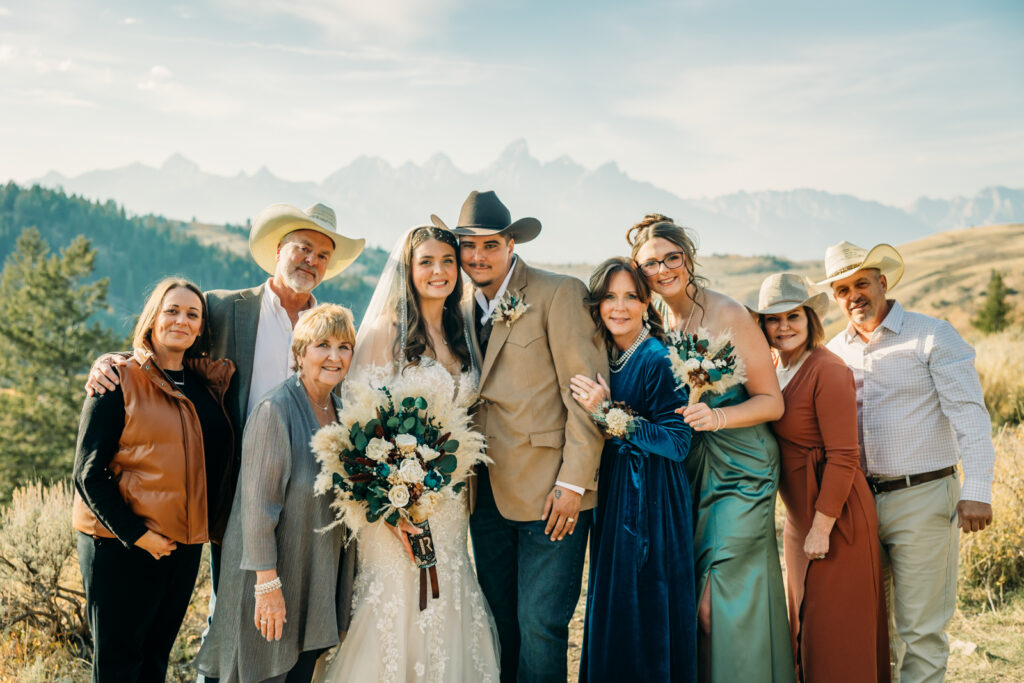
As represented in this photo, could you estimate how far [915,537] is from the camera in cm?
456

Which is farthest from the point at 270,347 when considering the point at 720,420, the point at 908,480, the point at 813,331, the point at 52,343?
the point at 52,343

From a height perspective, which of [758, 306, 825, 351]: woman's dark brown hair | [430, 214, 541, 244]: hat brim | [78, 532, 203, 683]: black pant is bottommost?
[78, 532, 203, 683]: black pant

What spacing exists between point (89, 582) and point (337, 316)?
1.98 m

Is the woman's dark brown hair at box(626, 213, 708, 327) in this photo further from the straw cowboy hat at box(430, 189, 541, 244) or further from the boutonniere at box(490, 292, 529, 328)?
the boutonniere at box(490, 292, 529, 328)

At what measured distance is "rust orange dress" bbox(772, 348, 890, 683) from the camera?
4.20 metres

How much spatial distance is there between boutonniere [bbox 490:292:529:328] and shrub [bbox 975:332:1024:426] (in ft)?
33.7

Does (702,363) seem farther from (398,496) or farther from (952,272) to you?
(952,272)

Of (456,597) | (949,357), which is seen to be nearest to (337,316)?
(456,597)

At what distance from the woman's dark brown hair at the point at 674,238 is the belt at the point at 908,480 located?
1729 millimetres

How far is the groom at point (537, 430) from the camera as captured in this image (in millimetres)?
4094

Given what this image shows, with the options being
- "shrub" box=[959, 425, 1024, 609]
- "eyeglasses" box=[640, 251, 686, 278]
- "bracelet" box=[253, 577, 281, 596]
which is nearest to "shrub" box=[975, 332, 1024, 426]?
"shrub" box=[959, 425, 1024, 609]

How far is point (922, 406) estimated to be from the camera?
465cm

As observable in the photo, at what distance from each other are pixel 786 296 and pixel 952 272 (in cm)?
9028

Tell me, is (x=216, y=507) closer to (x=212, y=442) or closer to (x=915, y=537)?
(x=212, y=442)
